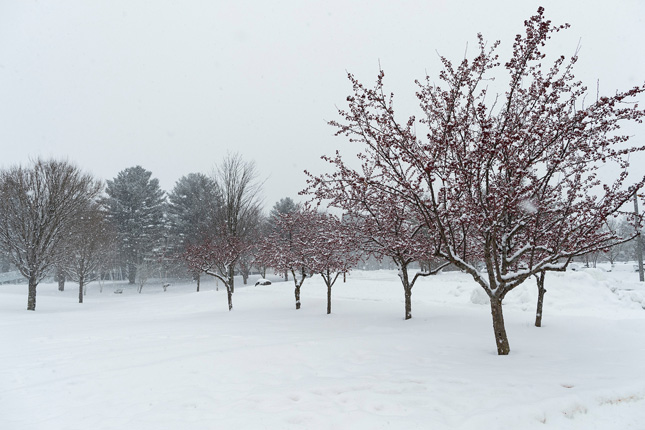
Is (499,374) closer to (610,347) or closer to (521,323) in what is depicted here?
(610,347)

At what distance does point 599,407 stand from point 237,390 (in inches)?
182

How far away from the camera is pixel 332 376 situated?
532 cm

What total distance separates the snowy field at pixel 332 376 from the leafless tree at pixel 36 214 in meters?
9.58

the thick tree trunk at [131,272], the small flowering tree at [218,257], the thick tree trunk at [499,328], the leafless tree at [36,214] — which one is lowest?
the thick tree trunk at [131,272]

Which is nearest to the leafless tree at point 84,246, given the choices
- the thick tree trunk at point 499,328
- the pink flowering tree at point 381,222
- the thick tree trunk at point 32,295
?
the thick tree trunk at point 32,295

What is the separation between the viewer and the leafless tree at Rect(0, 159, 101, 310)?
58.0 feet

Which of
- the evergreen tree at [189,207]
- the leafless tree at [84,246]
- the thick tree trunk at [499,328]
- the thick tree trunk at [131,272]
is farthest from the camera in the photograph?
the evergreen tree at [189,207]

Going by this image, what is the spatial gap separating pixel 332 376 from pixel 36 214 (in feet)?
65.8

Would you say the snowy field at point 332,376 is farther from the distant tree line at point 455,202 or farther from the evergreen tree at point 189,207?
the evergreen tree at point 189,207

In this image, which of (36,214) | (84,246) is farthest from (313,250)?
(84,246)

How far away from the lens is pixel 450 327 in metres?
8.95

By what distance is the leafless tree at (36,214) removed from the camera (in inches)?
696

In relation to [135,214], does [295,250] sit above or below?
below

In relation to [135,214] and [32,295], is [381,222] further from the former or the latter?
[135,214]
